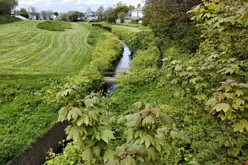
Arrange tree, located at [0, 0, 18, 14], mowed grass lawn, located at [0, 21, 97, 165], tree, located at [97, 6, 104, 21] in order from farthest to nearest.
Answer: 1. tree, located at [97, 6, 104, 21]
2. tree, located at [0, 0, 18, 14]
3. mowed grass lawn, located at [0, 21, 97, 165]

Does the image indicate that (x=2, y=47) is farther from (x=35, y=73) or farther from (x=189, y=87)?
(x=189, y=87)

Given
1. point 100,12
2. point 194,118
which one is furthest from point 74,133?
point 100,12

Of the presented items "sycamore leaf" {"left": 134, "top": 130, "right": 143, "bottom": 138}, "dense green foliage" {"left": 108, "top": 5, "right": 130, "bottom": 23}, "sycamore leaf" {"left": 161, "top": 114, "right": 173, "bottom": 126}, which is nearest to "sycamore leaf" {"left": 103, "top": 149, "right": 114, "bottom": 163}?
"sycamore leaf" {"left": 134, "top": 130, "right": 143, "bottom": 138}

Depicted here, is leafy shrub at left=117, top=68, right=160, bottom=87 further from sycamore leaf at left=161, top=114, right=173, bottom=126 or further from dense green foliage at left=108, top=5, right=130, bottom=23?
dense green foliage at left=108, top=5, right=130, bottom=23

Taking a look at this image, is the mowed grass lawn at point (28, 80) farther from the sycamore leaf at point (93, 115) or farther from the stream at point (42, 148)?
the sycamore leaf at point (93, 115)

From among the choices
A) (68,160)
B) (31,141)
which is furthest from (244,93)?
(31,141)

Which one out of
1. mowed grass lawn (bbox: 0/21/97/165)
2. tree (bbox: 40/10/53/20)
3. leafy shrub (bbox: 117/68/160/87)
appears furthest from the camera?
tree (bbox: 40/10/53/20)

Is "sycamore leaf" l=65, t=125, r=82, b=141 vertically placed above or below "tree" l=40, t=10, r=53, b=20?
below

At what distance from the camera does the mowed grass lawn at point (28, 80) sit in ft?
19.1

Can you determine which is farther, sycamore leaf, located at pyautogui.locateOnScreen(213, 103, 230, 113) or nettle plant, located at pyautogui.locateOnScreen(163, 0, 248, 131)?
nettle plant, located at pyautogui.locateOnScreen(163, 0, 248, 131)

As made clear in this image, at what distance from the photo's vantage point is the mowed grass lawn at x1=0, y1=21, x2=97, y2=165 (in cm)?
583

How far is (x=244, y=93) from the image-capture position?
2.10 metres

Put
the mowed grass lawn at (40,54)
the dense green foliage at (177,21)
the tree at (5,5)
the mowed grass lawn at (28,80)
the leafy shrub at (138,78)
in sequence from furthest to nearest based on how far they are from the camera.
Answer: the tree at (5,5)
the mowed grass lawn at (40,54)
the dense green foliage at (177,21)
the leafy shrub at (138,78)
the mowed grass lawn at (28,80)

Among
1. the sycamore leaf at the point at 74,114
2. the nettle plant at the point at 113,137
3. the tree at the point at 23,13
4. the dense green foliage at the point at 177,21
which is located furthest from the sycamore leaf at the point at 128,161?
the tree at the point at 23,13
